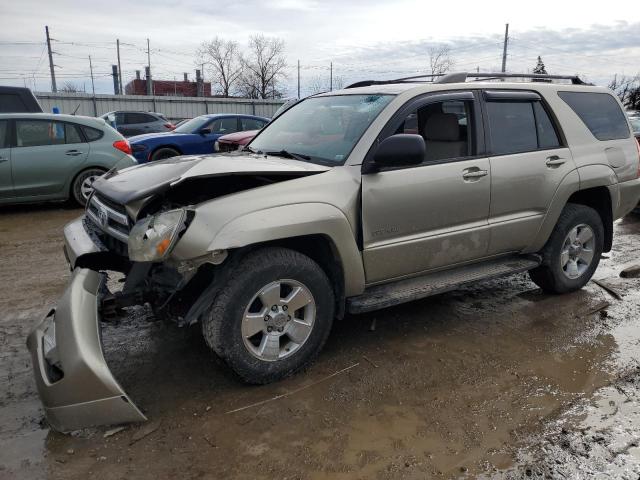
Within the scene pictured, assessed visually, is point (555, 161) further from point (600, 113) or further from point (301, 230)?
point (301, 230)

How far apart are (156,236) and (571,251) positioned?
3759mm

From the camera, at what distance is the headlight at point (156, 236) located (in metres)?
2.86

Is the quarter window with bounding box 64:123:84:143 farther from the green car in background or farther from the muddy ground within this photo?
the muddy ground

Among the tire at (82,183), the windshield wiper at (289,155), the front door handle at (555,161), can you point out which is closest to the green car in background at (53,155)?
the tire at (82,183)

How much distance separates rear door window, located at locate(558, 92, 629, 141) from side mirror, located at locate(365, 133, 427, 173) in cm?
210

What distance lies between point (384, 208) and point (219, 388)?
5.09 feet

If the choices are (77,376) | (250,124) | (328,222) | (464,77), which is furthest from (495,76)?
(250,124)

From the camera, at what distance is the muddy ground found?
2621mm

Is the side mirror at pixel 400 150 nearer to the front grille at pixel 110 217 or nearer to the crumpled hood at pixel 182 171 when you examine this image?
the crumpled hood at pixel 182 171

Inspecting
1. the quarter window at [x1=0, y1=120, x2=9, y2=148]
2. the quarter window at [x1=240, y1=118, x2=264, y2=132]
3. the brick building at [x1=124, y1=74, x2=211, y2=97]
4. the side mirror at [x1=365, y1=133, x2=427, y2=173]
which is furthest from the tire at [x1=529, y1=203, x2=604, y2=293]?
the brick building at [x1=124, y1=74, x2=211, y2=97]

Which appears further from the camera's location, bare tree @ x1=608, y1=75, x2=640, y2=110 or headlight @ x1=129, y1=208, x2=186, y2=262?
bare tree @ x1=608, y1=75, x2=640, y2=110

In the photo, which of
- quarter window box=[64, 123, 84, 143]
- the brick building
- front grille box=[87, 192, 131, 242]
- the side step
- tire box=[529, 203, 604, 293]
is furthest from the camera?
the brick building

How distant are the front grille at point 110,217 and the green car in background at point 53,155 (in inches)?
163

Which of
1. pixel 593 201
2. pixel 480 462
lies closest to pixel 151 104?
pixel 593 201
